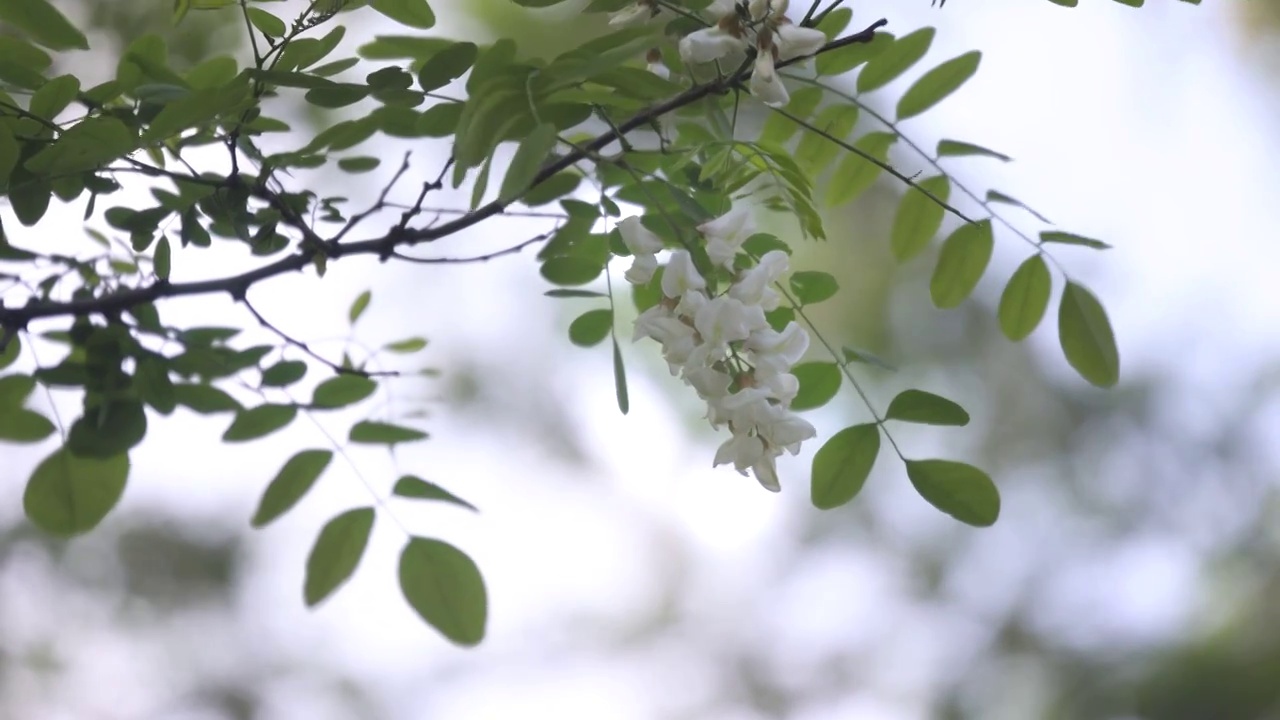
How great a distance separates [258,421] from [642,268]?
201 mm

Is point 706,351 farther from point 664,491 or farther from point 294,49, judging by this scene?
point 664,491

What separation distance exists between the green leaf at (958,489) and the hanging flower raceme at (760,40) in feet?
0.60

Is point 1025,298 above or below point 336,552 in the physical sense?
above

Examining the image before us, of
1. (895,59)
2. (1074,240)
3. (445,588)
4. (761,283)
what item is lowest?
(445,588)

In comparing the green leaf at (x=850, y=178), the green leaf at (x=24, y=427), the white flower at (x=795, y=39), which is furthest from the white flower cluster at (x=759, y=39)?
the green leaf at (x=24, y=427)

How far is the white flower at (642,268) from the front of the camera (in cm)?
43

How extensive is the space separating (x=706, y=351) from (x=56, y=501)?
29cm

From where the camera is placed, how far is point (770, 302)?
417 millimetres

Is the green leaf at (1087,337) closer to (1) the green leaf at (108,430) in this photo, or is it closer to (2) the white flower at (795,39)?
(2) the white flower at (795,39)

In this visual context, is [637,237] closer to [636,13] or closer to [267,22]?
[636,13]

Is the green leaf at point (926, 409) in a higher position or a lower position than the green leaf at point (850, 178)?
lower

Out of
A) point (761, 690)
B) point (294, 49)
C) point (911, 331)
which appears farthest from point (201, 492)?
point (294, 49)

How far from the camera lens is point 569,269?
0.55m

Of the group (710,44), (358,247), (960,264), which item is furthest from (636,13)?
(960,264)
